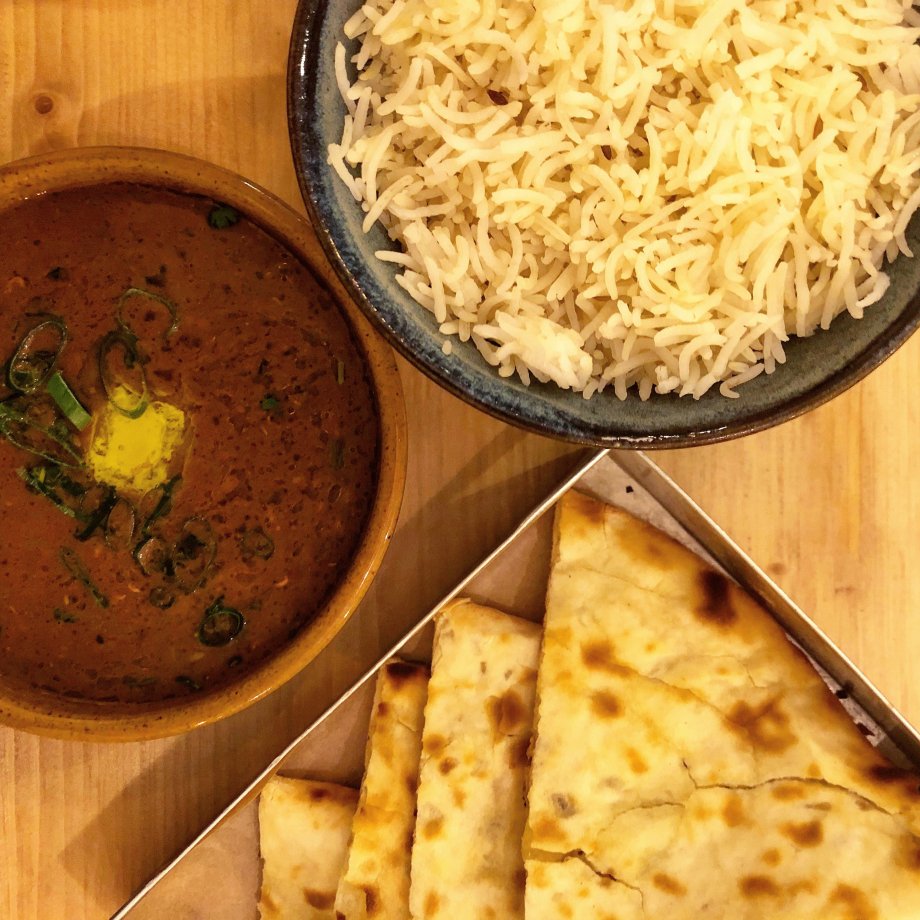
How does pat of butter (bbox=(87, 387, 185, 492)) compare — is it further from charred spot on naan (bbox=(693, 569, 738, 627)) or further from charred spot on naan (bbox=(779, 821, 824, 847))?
charred spot on naan (bbox=(779, 821, 824, 847))

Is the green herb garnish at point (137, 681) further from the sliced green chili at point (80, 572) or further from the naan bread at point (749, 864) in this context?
the naan bread at point (749, 864)

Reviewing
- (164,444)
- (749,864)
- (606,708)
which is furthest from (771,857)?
(164,444)

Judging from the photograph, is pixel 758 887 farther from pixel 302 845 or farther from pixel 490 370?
pixel 490 370

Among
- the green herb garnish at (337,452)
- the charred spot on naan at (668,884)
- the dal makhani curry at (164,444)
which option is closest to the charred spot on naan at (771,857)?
the charred spot on naan at (668,884)

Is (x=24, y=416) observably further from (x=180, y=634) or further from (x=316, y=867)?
(x=316, y=867)

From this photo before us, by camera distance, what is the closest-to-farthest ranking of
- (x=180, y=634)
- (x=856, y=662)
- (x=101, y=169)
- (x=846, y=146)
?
(x=846, y=146)
(x=101, y=169)
(x=180, y=634)
(x=856, y=662)

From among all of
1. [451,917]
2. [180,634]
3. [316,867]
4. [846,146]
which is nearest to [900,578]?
[846,146]
